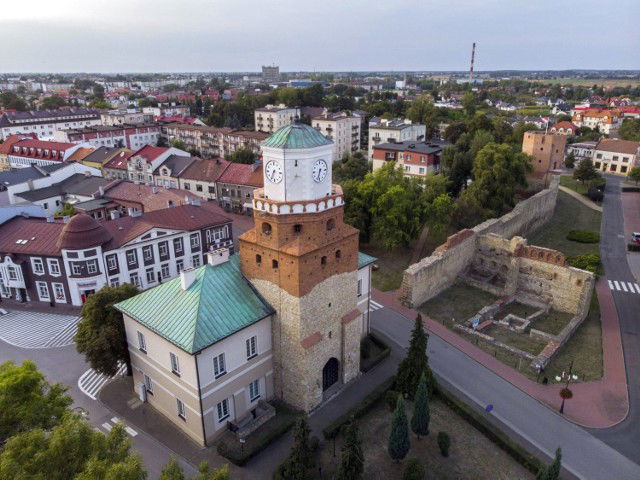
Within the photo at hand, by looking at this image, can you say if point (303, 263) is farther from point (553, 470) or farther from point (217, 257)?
point (553, 470)

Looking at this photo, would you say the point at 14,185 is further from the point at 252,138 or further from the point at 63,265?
the point at 252,138

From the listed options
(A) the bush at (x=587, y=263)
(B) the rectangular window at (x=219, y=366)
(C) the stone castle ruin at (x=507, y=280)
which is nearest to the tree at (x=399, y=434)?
(B) the rectangular window at (x=219, y=366)

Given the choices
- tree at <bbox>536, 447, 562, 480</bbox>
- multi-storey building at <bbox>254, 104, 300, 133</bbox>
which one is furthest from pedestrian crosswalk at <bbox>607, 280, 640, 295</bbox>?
multi-storey building at <bbox>254, 104, 300, 133</bbox>

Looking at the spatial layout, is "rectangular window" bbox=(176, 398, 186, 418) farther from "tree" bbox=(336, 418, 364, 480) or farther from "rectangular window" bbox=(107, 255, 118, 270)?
"rectangular window" bbox=(107, 255, 118, 270)

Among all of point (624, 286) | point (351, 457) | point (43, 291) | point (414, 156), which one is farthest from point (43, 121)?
point (624, 286)

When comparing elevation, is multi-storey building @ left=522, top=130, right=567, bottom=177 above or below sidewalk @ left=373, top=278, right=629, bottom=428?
above

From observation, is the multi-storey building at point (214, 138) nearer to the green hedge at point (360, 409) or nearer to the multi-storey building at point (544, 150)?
the multi-storey building at point (544, 150)
